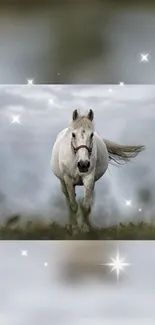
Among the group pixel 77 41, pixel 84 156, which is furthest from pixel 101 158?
pixel 77 41

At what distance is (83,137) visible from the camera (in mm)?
1631

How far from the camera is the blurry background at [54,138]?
162cm

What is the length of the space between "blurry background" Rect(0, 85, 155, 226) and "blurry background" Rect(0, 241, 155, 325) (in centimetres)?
12

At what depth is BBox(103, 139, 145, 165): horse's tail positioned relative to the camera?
1617mm

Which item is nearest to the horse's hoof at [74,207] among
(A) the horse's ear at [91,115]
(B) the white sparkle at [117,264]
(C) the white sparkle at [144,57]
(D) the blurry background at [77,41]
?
(B) the white sparkle at [117,264]

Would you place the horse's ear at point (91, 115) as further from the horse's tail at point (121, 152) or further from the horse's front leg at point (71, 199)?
the horse's front leg at point (71, 199)

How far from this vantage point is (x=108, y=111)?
64.4 inches

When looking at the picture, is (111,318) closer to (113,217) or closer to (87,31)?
(113,217)

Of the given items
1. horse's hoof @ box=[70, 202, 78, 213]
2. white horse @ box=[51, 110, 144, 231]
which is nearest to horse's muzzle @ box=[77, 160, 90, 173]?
white horse @ box=[51, 110, 144, 231]

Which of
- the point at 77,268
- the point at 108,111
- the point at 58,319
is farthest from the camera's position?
the point at 108,111

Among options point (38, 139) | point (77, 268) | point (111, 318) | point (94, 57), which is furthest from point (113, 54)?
point (111, 318)

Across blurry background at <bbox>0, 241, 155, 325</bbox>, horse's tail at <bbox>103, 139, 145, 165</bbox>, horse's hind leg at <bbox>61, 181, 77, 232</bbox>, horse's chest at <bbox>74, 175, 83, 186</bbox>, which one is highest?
horse's tail at <bbox>103, 139, 145, 165</bbox>

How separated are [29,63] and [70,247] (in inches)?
27.8

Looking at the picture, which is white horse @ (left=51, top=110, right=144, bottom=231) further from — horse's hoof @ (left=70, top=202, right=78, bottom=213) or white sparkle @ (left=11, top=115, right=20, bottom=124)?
white sparkle @ (left=11, top=115, right=20, bottom=124)
